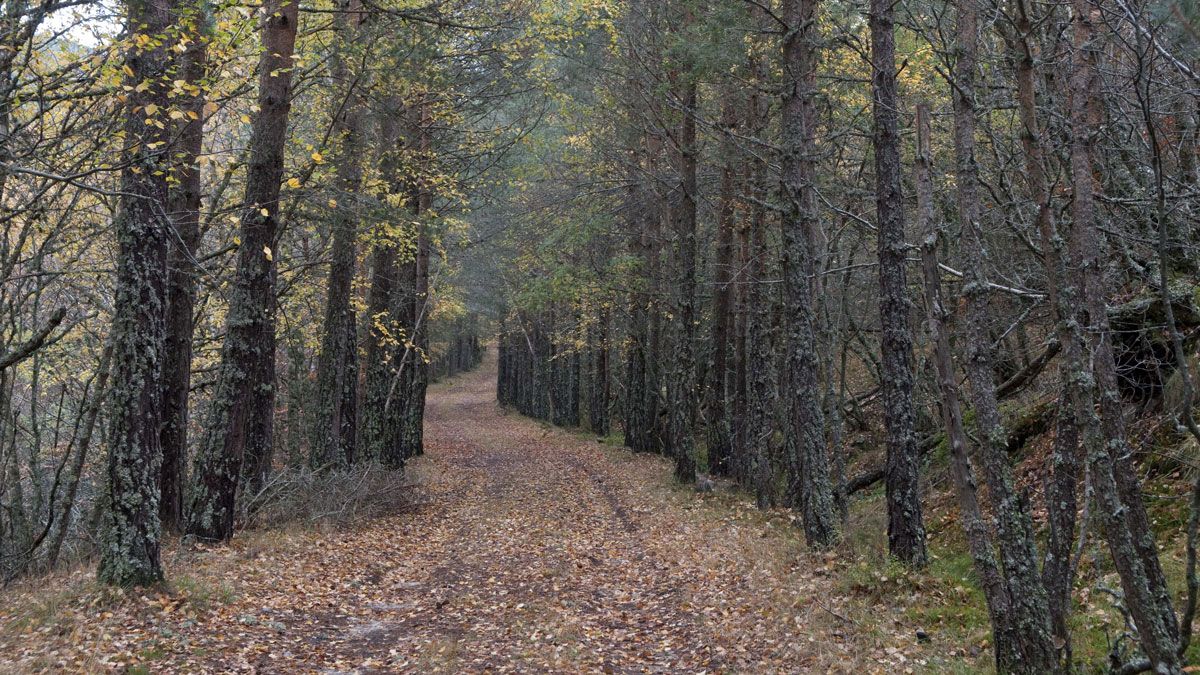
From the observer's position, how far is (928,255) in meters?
5.34

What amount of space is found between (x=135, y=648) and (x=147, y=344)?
2742 mm

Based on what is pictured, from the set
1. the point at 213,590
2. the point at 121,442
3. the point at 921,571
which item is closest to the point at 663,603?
the point at 921,571

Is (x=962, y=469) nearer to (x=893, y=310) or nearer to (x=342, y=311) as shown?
(x=893, y=310)

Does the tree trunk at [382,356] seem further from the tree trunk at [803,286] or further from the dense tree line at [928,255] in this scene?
the tree trunk at [803,286]

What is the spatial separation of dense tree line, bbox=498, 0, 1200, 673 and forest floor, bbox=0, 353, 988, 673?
1210 millimetres

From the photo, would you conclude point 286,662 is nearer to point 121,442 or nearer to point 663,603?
point 121,442

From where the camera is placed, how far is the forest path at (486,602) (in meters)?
6.46

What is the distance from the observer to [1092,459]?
422 cm

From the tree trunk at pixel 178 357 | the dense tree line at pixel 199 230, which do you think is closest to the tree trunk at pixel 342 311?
the dense tree line at pixel 199 230

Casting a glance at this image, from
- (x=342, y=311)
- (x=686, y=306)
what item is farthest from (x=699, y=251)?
(x=342, y=311)

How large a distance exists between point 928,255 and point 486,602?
6220mm

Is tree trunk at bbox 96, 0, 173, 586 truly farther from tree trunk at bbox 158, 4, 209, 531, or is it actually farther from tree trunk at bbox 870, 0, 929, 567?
tree trunk at bbox 870, 0, 929, 567

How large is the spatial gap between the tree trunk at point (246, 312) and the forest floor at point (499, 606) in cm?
73

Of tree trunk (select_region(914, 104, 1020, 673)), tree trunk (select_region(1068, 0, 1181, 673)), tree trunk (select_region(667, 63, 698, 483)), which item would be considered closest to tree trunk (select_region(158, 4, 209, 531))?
tree trunk (select_region(914, 104, 1020, 673))
